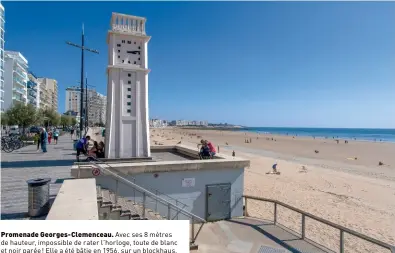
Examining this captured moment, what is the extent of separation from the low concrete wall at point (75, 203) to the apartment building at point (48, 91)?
118m

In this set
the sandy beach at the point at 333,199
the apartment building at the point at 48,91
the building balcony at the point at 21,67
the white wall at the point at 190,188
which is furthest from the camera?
the apartment building at the point at 48,91

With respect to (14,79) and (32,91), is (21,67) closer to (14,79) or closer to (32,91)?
(14,79)

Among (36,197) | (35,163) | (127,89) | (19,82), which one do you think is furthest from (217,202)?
(19,82)

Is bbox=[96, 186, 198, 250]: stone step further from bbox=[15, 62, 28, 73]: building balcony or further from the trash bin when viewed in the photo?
bbox=[15, 62, 28, 73]: building balcony

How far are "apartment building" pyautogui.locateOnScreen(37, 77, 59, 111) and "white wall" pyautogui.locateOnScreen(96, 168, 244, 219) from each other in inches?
4599

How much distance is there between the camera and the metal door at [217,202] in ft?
30.0

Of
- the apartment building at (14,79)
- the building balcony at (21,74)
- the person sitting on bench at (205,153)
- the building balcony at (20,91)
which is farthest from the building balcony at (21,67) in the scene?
the person sitting on bench at (205,153)

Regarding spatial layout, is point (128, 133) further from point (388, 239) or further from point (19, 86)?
point (19, 86)

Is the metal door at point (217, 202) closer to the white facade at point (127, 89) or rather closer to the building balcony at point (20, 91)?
the white facade at point (127, 89)

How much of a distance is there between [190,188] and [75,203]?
4.89 meters

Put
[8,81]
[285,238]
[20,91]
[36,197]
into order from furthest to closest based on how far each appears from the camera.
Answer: [20,91]
[8,81]
[285,238]
[36,197]

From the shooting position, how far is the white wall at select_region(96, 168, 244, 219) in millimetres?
8382

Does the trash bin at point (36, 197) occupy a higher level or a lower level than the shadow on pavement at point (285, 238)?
higher

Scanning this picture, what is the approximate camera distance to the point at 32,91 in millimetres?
90062
